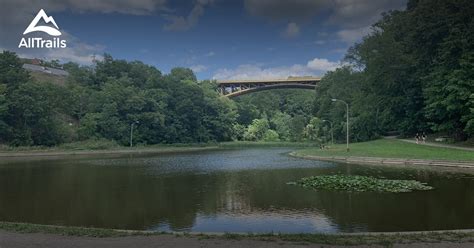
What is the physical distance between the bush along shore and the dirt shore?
11.8 meters

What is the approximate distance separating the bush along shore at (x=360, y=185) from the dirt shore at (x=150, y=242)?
1184 centimetres

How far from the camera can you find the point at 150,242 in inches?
418

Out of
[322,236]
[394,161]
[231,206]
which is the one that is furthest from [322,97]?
[322,236]

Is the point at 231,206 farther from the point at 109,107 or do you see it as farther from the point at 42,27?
the point at 109,107

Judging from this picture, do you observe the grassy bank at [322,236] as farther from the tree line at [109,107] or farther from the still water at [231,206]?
the tree line at [109,107]

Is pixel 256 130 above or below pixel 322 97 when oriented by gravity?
below

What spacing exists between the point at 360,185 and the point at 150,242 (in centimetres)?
1531

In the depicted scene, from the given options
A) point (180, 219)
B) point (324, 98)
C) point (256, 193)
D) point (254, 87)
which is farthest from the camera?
point (254, 87)

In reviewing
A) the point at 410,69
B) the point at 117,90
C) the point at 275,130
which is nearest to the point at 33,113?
the point at 117,90

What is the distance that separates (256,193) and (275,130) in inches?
4865

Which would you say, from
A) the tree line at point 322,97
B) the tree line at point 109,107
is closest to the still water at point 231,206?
the tree line at point 322,97

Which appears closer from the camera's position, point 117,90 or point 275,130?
point 117,90

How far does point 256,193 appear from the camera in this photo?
22031 mm

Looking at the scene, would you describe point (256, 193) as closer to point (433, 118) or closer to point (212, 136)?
point (433, 118)
